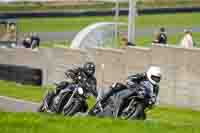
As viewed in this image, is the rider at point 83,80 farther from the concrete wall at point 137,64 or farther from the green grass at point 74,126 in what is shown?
the green grass at point 74,126

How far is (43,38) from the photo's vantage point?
4409 cm

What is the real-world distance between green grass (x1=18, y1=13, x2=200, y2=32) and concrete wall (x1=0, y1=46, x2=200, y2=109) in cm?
2139

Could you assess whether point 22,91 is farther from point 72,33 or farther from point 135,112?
point 72,33

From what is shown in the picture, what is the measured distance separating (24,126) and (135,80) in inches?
185

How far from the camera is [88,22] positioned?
50.7 meters

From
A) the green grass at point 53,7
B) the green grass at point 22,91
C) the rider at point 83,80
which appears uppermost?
the green grass at point 53,7

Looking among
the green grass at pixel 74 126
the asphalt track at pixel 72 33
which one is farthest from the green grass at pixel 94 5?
the green grass at pixel 74 126

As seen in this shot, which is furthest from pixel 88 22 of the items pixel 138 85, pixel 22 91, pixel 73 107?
pixel 138 85

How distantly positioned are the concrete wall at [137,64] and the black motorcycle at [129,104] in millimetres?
5529

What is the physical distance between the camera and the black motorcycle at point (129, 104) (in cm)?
1230

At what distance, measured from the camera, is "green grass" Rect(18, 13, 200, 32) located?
1907 inches

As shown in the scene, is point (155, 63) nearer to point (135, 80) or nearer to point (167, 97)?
point (167, 97)

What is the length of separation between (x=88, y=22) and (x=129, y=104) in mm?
38400

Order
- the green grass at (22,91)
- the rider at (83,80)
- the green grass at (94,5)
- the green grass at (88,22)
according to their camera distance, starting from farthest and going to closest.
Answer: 1. the green grass at (94,5)
2. the green grass at (88,22)
3. the green grass at (22,91)
4. the rider at (83,80)
